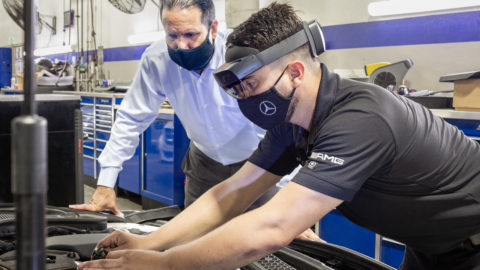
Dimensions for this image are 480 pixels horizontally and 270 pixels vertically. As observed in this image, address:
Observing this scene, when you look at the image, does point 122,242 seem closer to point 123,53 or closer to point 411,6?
point 411,6

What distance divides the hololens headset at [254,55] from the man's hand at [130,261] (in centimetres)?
40

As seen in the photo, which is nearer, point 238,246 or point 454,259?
point 238,246

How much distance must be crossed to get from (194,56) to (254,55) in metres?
Result: 0.70

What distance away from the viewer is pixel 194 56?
167cm

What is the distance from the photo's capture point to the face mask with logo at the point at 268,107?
3.45ft

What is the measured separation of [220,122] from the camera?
181 cm

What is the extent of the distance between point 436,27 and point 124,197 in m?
3.35

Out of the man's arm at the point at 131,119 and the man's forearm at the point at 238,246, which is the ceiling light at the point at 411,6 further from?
the man's forearm at the point at 238,246

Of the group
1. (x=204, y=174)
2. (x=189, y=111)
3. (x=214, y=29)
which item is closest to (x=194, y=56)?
(x=214, y=29)

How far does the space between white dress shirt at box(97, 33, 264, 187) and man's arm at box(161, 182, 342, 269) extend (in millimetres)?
916

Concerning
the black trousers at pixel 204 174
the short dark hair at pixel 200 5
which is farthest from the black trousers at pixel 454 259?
the short dark hair at pixel 200 5

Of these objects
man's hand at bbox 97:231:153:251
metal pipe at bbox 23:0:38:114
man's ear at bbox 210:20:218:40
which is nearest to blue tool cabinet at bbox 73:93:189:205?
man's ear at bbox 210:20:218:40

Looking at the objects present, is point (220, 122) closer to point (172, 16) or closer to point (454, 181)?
point (172, 16)

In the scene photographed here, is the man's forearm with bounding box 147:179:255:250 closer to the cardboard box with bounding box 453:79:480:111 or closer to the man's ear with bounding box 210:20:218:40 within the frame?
the man's ear with bounding box 210:20:218:40
